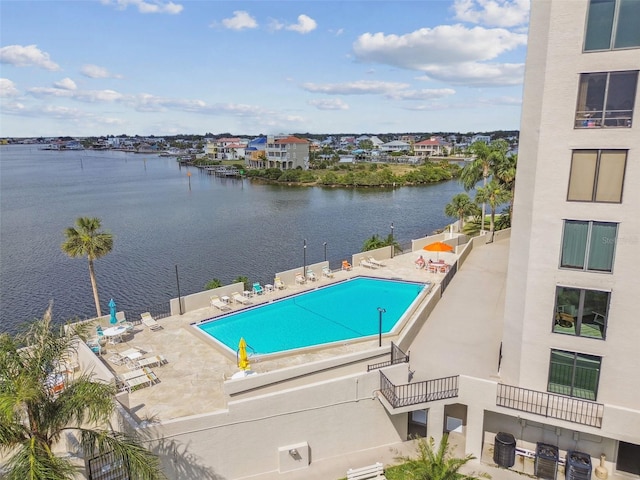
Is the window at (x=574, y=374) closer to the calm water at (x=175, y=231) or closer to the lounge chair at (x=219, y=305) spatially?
the lounge chair at (x=219, y=305)

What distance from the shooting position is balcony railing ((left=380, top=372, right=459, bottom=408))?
15.4 meters

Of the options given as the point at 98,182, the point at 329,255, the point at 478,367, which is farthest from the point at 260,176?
the point at 478,367

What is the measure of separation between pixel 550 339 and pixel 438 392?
408 cm

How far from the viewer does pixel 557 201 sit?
13555 mm

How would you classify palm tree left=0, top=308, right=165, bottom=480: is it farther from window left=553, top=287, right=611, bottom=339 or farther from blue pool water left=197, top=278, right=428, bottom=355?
window left=553, top=287, right=611, bottom=339

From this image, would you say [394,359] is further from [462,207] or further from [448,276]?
[462,207]

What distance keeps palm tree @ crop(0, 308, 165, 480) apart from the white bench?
22.3 feet

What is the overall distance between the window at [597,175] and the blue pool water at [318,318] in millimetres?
10791

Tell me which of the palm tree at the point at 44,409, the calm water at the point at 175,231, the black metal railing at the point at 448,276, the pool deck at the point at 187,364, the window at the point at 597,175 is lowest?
the calm water at the point at 175,231

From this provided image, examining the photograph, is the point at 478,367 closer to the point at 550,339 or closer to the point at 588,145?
the point at 550,339

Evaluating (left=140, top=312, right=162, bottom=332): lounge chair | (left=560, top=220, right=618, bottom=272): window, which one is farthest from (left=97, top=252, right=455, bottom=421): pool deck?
(left=560, top=220, right=618, bottom=272): window

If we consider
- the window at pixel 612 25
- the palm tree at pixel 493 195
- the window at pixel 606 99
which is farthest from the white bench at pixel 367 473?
the palm tree at pixel 493 195

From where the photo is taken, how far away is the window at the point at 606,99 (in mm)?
12344

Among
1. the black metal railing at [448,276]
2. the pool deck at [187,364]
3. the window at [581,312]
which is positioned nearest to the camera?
the window at [581,312]
